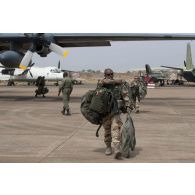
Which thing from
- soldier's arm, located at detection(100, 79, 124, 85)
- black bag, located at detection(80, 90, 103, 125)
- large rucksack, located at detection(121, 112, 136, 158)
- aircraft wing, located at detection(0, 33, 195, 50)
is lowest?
large rucksack, located at detection(121, 112, 136, 158)

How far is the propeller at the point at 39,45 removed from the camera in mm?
20047

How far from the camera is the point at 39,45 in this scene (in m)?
20.4

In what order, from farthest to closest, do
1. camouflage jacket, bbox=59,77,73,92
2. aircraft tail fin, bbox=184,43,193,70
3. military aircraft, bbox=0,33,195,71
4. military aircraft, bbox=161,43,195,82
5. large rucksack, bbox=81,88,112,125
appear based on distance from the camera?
aircraft tail fin, bbox=184,43,193,70, military aircraft, bbox=161,43,195,82, military aircraft, bbox=0,33,195,71, camouflage jacket, bbox=59,77,73,92, large rucksack, bbox=81,88,112,125

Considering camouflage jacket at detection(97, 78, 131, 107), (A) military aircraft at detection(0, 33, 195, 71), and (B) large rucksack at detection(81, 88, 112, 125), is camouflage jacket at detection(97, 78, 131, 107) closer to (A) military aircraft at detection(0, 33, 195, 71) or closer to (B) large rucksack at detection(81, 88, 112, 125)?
(B) large rucksack at detection(81, 88, 112, 125)

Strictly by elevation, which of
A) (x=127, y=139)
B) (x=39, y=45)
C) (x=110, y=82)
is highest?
(x=39, y=45)

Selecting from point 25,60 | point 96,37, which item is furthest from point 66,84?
point 96,37

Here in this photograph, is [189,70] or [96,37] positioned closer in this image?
[96,37]

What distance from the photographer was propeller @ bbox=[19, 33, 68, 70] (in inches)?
789

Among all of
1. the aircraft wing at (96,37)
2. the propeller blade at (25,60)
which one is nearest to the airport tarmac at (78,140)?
the propeller blade at (25,60)

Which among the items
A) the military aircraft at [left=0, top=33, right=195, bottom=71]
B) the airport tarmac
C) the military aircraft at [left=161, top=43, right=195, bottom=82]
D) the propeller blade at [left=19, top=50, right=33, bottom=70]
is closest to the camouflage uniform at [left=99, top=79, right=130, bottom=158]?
the airport tarmac

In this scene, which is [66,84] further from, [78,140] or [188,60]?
[188,60]

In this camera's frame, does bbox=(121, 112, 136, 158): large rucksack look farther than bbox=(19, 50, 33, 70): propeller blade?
No

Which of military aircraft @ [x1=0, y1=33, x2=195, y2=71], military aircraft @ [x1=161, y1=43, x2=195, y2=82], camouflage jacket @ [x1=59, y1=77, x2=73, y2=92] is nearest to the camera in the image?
camouflage jacket @ [x1=59, y1=77, x2=73, y2=92]

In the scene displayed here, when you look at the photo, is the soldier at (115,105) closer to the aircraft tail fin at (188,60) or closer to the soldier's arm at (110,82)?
the soldier's arm at (110,82)
